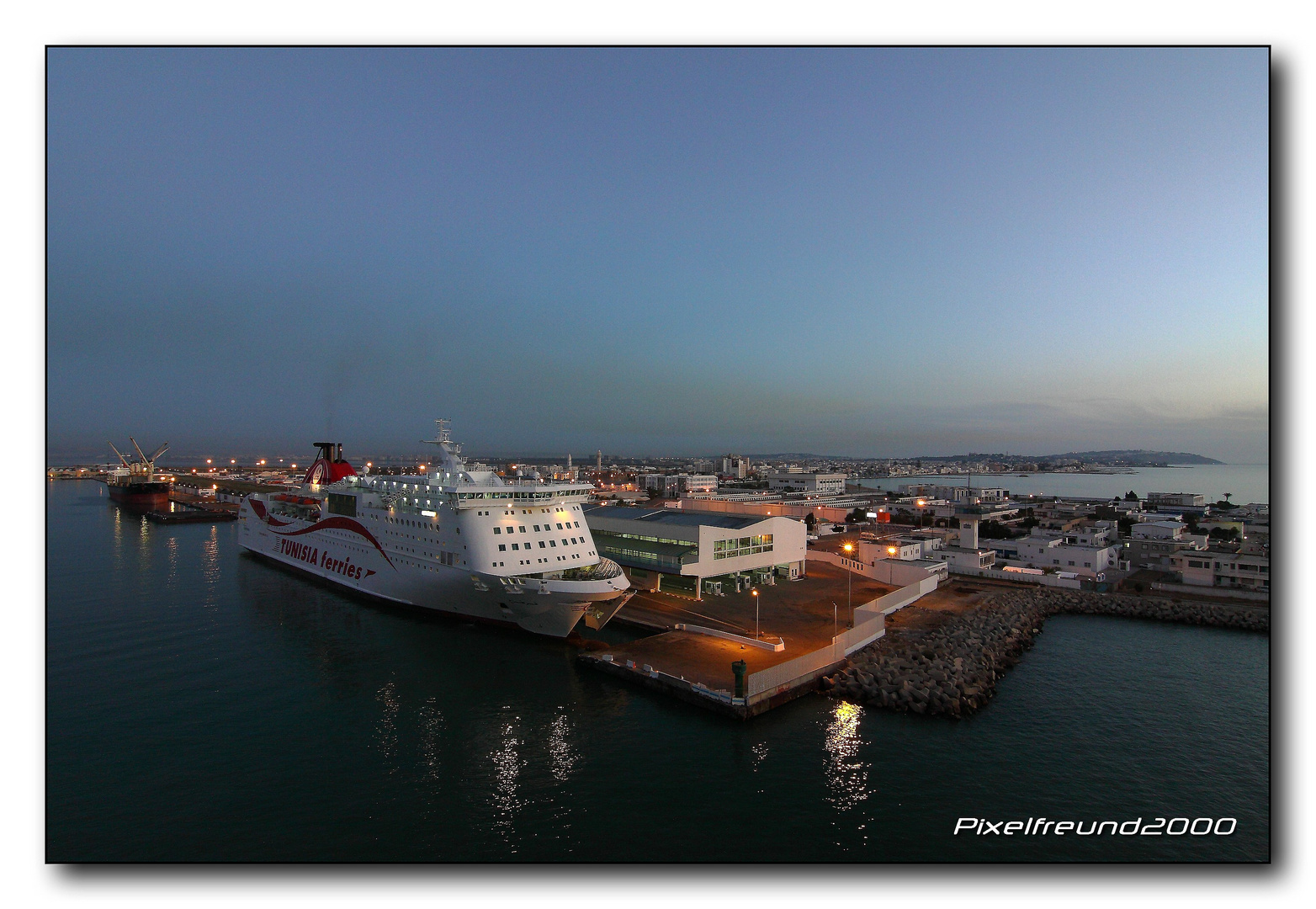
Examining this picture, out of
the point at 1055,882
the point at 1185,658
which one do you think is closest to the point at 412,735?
the point at 1055,882

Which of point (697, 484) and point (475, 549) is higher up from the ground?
point (475, 549)

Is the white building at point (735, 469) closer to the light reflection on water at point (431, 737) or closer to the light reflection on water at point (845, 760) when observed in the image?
the light reflection on water at point (845, 760)

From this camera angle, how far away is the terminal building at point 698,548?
21766 mm

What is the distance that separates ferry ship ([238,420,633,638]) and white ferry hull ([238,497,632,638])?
0.04 metres

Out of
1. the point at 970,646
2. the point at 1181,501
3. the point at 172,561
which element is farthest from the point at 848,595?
the point at 1181,501

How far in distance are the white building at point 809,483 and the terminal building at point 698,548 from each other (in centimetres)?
5284

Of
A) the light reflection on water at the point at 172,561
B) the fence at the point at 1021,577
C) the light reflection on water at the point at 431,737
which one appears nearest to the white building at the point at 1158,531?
the fence at the point at 1021,577

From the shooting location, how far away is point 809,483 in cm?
7825

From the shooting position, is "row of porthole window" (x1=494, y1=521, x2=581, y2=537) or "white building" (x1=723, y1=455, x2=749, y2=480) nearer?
"row of porthole window" (x1=494, y1=521, x2=581, y2=537)

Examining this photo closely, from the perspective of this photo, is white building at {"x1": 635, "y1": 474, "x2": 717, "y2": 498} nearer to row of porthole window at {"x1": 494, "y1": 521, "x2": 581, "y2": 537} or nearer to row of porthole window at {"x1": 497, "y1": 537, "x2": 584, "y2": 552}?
row of porthole window at {"x1": 494, "y1": 521, "x2": 581, "y2": 537}

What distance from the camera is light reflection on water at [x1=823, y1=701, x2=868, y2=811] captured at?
964cm

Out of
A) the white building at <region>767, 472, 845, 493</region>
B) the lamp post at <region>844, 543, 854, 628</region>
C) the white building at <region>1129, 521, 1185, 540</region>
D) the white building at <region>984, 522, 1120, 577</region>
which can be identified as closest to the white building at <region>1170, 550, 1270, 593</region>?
the white building at <region>984, 522, 1120, 577</region>

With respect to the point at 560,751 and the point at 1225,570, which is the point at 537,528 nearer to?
the point at 560,751

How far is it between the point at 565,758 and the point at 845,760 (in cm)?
513
